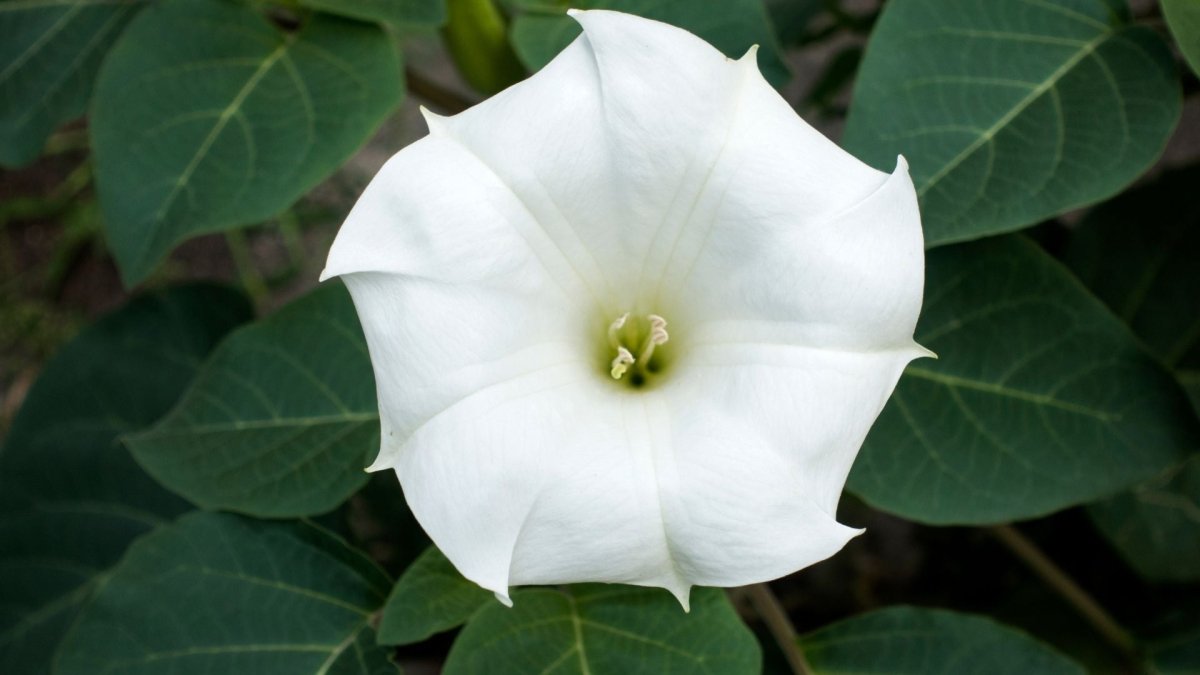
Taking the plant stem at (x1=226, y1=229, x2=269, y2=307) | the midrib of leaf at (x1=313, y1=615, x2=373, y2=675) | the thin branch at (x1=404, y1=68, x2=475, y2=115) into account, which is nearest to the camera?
the midrib of leaf at (x1=313, y1=615, x2=373, y2=675)

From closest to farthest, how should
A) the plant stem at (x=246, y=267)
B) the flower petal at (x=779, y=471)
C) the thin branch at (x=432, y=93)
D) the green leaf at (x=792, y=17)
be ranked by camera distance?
the flower petal at (x=779, y=471), the thin branch at (x=432, y=93), the green leaf at (x=792, y=17), the plant stem at (x=246, y=267)

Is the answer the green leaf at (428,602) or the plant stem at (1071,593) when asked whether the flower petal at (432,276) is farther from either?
the plant stem at (1071,593)

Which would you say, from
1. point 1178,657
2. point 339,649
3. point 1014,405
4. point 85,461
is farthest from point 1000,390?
point 85,461

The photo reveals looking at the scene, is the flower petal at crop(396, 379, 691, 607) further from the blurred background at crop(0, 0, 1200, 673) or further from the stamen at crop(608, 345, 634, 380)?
the blurred background at crop(0, 0, 1200, 673)

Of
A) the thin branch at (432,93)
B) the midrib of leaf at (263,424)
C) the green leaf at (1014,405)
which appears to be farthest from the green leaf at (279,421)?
the green leaf at (1014,405)

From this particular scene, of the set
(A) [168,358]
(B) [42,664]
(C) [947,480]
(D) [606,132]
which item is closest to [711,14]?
(D) [606,132]

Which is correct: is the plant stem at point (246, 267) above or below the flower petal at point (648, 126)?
below

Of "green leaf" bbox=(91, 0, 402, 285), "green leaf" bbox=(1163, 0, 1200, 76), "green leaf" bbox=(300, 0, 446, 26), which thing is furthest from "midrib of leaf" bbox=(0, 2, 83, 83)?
"green leaf" bbox=(1163, 0, 1200, 76)
